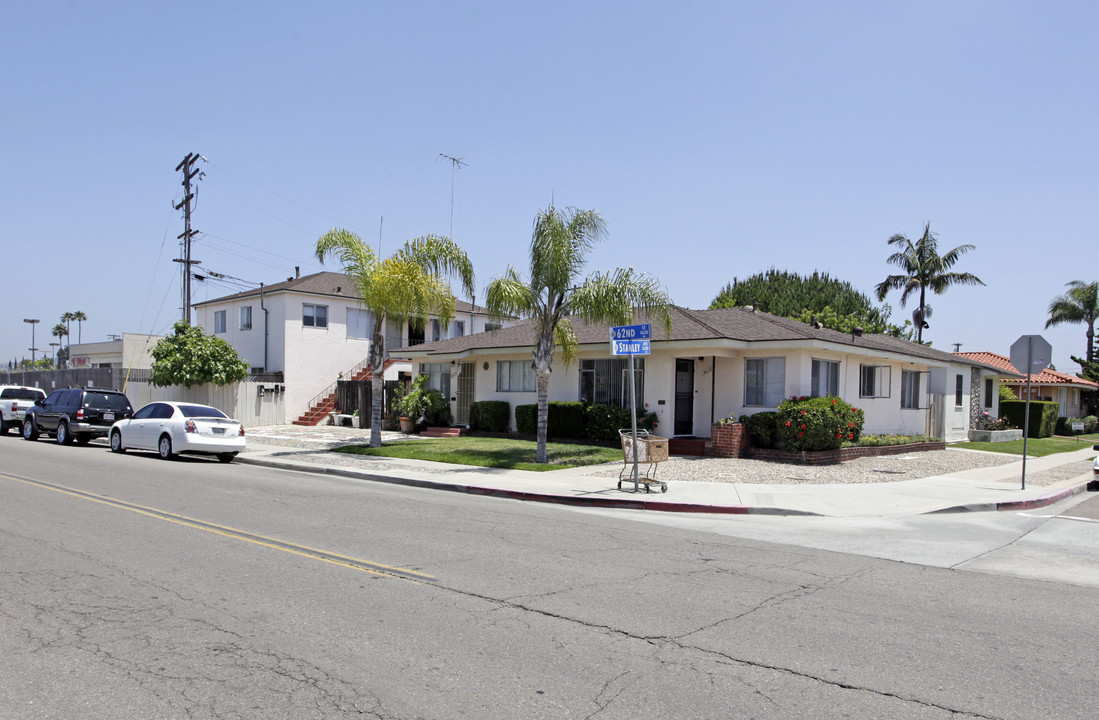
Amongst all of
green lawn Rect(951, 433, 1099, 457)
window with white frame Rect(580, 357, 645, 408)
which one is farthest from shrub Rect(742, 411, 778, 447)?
green lawn Rect(951, 433, 1099, 457)

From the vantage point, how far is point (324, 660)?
16.9 ft

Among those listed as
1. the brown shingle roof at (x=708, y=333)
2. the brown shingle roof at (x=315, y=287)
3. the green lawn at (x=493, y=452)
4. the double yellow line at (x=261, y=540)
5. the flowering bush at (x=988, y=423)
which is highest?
the brown shingle roof at (x=315, y=287)

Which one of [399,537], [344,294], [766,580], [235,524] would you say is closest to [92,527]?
[235,524]

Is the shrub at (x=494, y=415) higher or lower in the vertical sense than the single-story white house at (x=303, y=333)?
lower

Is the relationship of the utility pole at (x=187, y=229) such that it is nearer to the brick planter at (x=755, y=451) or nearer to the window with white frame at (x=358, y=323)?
the window with white frame at (x=358, y=323)

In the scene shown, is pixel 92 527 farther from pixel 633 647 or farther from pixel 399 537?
→ pixel 633 647

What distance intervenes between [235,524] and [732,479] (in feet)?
32.8

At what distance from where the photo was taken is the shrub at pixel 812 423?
754 inches

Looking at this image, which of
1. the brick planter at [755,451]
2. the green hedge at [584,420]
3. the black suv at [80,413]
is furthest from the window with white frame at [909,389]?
the black suv at [80,413]

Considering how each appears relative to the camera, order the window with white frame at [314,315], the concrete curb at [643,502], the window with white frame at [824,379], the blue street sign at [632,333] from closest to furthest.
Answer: the concrete curb at [643,502]
the blue street sign at [632,333]
the window with white frame at [824,379]
the window with white frame at [314,315]

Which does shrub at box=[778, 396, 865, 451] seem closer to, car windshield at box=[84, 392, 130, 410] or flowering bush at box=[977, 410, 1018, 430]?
flowering bush at box=[977, 410, 1018, 430]

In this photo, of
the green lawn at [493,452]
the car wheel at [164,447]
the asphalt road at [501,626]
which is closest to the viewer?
the asphalt road at [501,626]

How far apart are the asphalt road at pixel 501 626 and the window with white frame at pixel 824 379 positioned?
41.6 ft

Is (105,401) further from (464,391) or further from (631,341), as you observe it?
(631,341)
